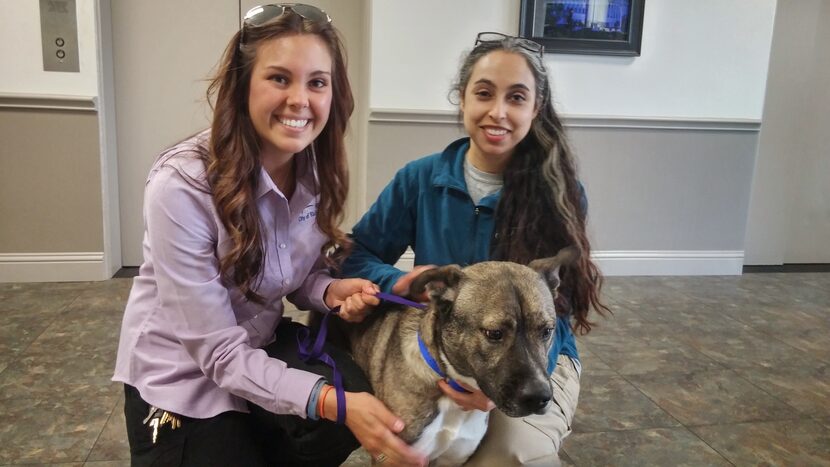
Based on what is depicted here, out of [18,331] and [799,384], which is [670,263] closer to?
[799,384]

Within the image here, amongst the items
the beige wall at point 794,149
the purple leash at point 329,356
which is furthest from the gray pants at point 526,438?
the beige wall at point 794,149

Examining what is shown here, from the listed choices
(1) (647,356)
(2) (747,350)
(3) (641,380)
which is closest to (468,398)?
(3) (641,380)

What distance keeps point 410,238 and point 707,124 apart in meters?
3.17

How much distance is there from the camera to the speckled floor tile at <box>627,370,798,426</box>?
241cm

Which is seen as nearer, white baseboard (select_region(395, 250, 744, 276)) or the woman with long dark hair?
the woman with long dark hair

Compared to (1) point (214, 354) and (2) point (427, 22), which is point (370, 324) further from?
(2) point (427, 22)

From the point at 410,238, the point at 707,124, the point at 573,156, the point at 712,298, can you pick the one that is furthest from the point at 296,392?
the point at 707,124

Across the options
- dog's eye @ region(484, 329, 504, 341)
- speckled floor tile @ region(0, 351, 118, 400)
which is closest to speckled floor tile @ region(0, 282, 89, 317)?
speckled floor tile @ region(0, 351, 118, 400)

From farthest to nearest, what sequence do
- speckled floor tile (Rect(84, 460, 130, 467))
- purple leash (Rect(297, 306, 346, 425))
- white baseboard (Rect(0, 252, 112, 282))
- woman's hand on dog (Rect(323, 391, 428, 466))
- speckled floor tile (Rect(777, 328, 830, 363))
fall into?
white baseboard (Rect(0, 252, 112, 282)) → speckled floor tile (Rect(777, 328, 830, 363)) → speckled floor tile (Rect(84, 460, 130, 467)) → purple leash (Rect(297, 306, 346, 425)) → woman's hand on dog (Rect(323, 391, 428, 466))

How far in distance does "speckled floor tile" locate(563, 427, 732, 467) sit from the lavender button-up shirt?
1225 mm

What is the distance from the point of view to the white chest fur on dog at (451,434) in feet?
4.60

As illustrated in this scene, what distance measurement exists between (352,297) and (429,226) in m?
0.32

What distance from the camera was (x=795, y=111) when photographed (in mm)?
4539

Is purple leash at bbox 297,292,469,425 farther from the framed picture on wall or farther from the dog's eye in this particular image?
the framed picture on wall
